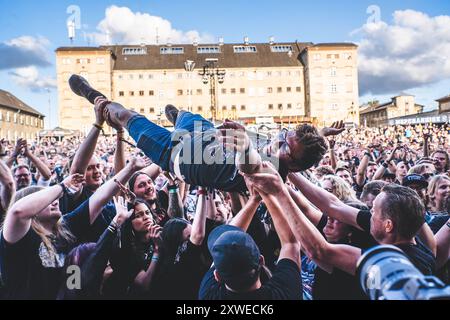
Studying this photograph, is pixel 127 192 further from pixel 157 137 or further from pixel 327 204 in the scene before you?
pixel 327 204

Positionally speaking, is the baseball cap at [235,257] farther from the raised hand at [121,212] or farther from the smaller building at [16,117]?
the smaller building at [16,117]

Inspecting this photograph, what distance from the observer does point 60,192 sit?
9.82ft

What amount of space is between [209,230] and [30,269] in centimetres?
154

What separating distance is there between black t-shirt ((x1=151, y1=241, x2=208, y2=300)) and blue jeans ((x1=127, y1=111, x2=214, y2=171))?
0.87 meters

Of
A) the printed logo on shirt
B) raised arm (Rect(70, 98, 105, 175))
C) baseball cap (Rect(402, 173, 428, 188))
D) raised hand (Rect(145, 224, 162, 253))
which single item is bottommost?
the printed logo on shirt

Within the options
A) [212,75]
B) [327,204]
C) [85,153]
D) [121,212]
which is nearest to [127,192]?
[121,212]

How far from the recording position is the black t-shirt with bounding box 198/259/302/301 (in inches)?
108

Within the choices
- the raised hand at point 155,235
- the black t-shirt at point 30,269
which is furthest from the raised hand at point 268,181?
the black t-shirt at point 30,269

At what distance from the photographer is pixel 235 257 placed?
2619mm

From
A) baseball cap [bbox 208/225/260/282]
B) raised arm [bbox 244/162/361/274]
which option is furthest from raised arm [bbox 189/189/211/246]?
raised arm [bbox 244/162/361/274]

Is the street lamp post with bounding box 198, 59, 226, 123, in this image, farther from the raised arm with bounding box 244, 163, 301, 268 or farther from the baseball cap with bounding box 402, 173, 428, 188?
the raised arm with bounding box 244, 163, 301, 268

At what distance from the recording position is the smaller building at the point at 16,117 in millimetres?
4227
